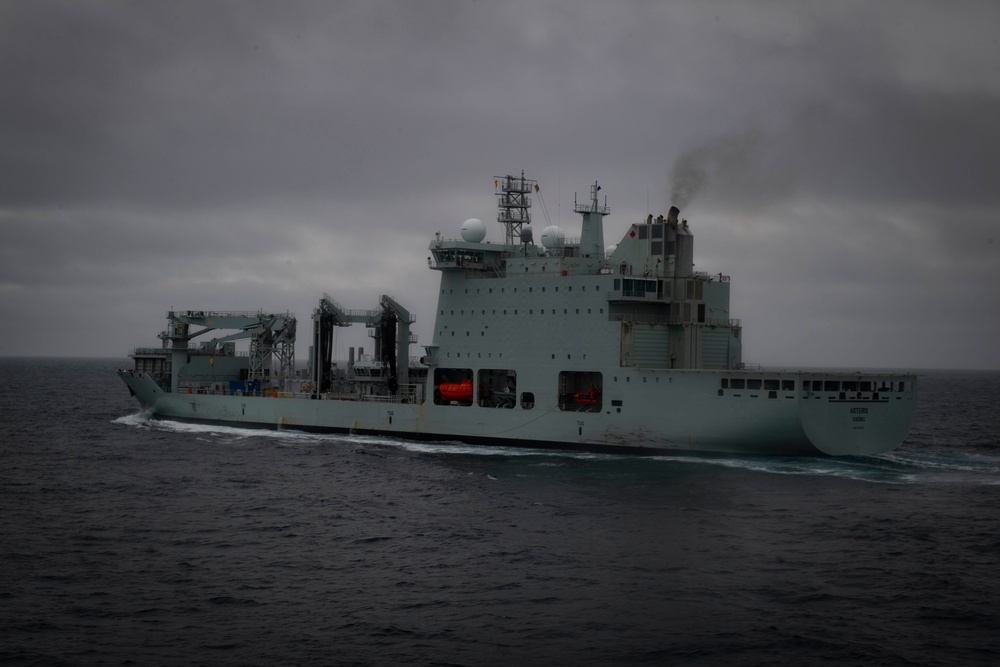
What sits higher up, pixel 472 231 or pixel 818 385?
pixel 472 231

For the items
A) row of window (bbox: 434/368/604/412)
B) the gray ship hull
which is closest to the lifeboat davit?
row of window (bbox: 434/368/604/412)

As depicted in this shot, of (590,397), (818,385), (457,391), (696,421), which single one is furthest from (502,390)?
(818,385)

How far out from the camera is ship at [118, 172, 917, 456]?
117 feet

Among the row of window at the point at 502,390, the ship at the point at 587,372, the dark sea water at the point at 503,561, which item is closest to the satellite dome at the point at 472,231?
the ship at the point at 587,372

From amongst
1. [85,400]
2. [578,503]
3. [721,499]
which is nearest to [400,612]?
[578,503]

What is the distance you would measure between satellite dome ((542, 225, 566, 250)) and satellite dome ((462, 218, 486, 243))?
2934 mm

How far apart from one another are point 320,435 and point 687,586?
2954cm

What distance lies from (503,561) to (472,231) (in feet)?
77.0

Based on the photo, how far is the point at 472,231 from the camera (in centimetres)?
4425

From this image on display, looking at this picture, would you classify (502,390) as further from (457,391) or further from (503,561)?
(503,561)

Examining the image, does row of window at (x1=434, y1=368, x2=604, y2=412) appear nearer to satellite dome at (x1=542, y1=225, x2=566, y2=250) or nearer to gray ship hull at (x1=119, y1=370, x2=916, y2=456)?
gray ship hull at (x1=119, y1=370, x2=916, y2=456)

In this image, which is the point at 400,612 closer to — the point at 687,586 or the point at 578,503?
the point at 687,586

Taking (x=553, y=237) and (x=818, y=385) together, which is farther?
(x=553, y=237)

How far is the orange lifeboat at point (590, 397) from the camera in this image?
39906 mm
